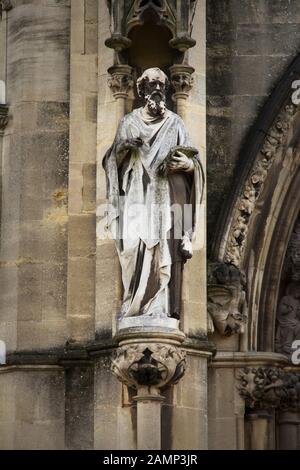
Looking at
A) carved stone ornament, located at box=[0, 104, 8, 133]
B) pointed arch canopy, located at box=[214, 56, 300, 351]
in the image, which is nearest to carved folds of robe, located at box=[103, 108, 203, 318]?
pointed arch canopy, located at box=[214, 56, 300, 351]

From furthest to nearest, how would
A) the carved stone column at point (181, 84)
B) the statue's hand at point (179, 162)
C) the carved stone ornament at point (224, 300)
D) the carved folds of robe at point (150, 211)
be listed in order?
the carved stone ornament at point (224, 300), the carved stone column at point (181, 84), the statue's hand at point (179, 162), the carved folds of robe at point (150, 211)

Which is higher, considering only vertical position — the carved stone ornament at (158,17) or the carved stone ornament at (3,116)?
the carved stone ornament at (158,17)

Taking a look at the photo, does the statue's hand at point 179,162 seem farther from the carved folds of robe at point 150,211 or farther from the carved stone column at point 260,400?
the carved stone column at point 260,400

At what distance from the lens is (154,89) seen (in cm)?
2175

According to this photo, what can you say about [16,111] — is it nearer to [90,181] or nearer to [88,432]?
[90,181]

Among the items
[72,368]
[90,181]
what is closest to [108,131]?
[90,181]

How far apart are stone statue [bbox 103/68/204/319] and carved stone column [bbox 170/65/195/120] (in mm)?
256

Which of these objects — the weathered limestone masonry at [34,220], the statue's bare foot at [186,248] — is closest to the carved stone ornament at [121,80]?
the weathered limestone masonry at [34,220]

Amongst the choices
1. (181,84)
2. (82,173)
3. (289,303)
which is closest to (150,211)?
(82,173)

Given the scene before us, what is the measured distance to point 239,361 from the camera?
2241 centimetres

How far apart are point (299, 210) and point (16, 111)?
262 centimetres

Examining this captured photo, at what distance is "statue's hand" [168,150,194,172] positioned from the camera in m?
21.5

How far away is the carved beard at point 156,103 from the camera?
21.7 m

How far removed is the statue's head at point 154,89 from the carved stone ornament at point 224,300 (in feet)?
5.04
